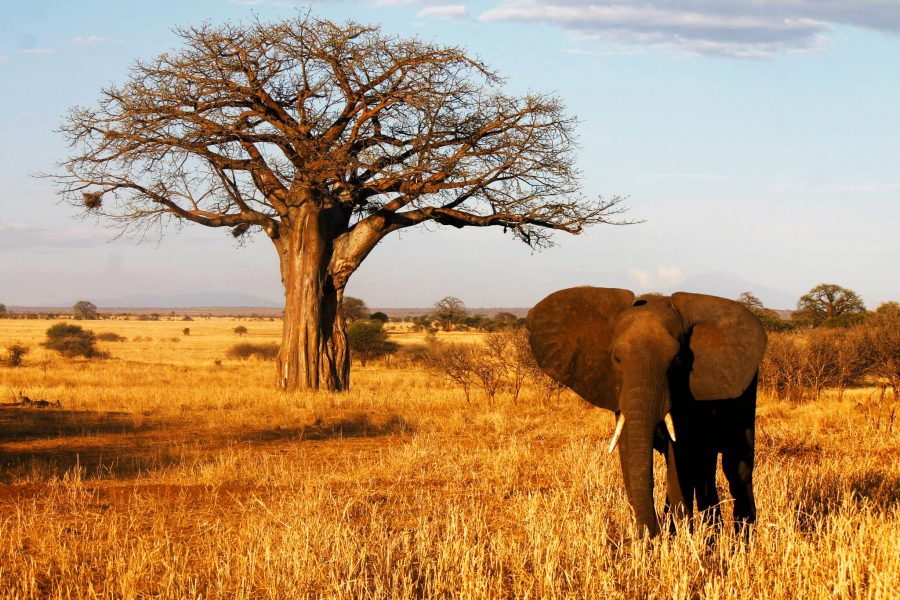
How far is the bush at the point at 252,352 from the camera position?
39.1 metres

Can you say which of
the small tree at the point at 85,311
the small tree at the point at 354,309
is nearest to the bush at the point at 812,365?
the small tree at the point at 354,309

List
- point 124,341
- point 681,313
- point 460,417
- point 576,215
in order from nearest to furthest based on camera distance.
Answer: point 681,313, point 460,417, point 576,215, point 124,341

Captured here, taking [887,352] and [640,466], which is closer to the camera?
[640,466]

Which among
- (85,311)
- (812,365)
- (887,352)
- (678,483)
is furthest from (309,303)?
(85,311)

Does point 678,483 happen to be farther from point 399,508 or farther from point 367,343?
point 367,343

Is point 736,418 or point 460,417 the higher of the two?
point 736,418

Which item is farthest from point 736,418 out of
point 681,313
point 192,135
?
point 192,135

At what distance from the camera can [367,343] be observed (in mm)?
35062

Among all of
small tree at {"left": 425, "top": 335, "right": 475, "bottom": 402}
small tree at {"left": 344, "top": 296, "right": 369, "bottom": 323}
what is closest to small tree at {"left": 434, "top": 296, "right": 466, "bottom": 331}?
small tree at {"left": 344, "top": 296, "right": 369, "bottom": 323}

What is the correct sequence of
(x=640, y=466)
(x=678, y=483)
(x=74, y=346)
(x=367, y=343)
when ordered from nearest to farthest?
1. (x=640, y=466)
2. (x=678, y=483)
3. (x=367, y=343)
4. (x=74, y=346)

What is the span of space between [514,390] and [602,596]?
47.3 feet

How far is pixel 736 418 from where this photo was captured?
596 centimetres

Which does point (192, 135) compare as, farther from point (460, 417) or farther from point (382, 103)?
point (460, 417)

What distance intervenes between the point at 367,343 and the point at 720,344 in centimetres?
3015
